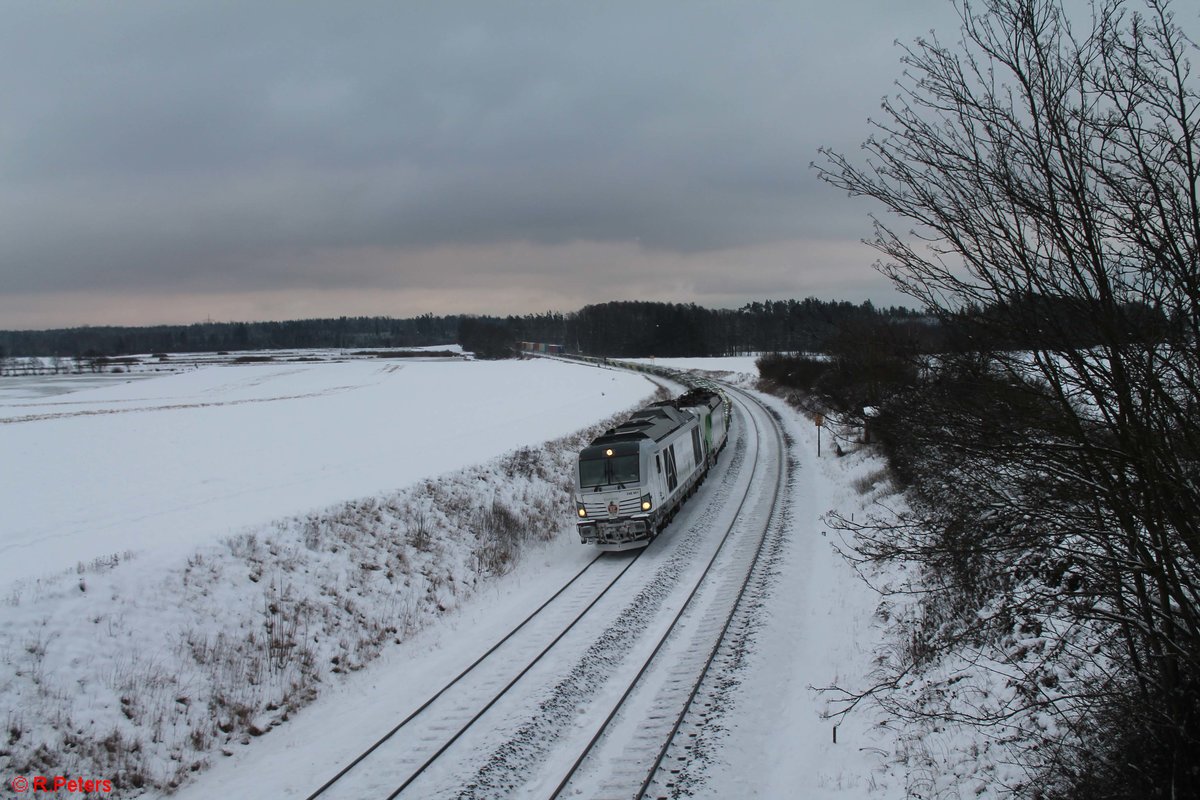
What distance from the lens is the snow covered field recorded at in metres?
16.2

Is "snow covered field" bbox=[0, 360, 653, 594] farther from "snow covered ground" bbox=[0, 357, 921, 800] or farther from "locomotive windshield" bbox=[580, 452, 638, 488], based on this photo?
"locomotive windshield" bbox=[580, 452, 638, 488]

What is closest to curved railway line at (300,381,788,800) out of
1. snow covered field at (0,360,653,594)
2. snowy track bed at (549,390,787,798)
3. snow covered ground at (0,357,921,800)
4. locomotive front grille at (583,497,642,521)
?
snowy track bed at (549,390,787,798)

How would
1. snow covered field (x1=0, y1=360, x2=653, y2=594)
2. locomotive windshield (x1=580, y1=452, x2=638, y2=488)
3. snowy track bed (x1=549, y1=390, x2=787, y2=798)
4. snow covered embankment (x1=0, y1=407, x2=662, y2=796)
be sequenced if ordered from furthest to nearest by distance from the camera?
locomotive windshield (x1=580, y1=452, x2=638, y2=488) < snow covered field (x1=0, y1=360, x2=653, y2=594) < snow covered embankment (x1=0, y1=407, x2=662, y2=796) < snowy track bed (x1=549, y1=390, x2=787, y2=798)

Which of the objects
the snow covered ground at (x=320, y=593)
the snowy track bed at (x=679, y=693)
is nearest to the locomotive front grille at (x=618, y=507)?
the snow covered ground at (x=320, y=593)

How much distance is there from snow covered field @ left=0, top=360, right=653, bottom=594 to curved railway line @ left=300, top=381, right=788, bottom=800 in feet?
22.1

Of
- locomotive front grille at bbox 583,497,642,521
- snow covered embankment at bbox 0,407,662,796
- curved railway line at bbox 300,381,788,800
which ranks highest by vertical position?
locomotive front grille at bbox 583,497,642,521

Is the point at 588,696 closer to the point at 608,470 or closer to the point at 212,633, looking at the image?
the point at 212,633

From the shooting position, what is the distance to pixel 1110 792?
5.63m

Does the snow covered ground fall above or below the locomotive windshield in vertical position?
below

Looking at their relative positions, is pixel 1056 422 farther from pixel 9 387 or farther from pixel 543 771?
pixel 9 387

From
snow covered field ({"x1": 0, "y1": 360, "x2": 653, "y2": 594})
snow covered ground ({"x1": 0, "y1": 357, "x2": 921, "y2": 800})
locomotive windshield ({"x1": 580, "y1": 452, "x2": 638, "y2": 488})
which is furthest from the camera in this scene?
locomotive windshield ({"x1": 580, "y1": 452, "x2": 638, "y2": 488})

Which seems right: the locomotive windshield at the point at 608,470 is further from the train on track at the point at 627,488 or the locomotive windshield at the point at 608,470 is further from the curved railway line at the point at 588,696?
the curved railway line at the point at 588,696

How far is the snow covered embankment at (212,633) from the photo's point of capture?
30.3 ft

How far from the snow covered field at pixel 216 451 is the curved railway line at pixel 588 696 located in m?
6.74
